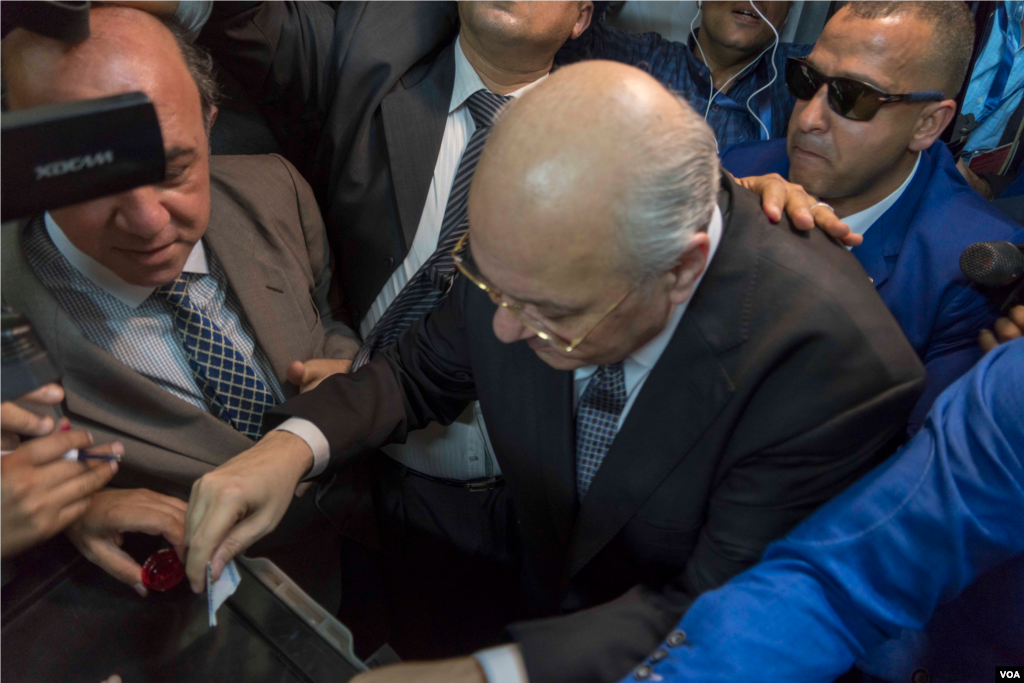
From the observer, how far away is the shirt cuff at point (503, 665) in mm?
1062

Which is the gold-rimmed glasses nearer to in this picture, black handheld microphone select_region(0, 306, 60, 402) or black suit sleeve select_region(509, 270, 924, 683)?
black suit sleeve select_region(509, 270, 924, 683)

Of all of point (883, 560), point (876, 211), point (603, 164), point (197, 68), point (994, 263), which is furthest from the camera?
point (876, 211)

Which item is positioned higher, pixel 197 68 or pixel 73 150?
pixel 73 150

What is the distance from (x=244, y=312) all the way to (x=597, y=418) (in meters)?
0.98

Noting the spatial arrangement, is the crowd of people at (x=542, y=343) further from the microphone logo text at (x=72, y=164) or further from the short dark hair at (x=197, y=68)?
the microphone logo text at (x=72, y=164)

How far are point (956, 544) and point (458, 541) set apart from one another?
1.38m

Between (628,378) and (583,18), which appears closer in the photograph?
(628,378)

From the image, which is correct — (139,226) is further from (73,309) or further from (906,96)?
(906,96)

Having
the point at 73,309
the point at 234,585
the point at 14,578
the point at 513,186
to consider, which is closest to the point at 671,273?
the point at 513,186

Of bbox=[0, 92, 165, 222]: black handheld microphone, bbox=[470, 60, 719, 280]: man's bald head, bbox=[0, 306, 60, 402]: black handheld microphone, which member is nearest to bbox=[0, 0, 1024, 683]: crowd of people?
bbox=[470, 60, 719, 280]: man's bald head

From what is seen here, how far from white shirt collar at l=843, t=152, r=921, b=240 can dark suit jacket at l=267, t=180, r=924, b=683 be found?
82 centimetres

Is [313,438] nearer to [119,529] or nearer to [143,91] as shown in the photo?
[119,529]

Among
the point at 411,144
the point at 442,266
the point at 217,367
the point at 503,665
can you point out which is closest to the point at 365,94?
the point at 411,144

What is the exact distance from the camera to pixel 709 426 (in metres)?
1.27
